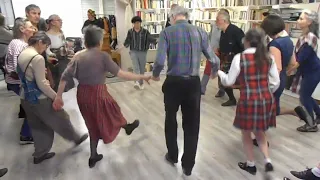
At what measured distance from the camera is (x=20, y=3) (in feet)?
25.6

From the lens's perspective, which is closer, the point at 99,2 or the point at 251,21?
the point at 251,21

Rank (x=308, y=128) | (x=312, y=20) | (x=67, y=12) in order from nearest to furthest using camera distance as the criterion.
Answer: (x=312, y=20) < (x=308, y=128) < (x=67, y=12)

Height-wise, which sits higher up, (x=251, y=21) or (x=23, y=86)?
(x=251, y=21)

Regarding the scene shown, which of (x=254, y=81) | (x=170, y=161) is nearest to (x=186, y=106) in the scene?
(x=254, y=81)

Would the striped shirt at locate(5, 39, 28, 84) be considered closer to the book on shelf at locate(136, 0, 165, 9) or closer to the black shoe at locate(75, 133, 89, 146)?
the black shoe at locate(75, 133, 89, 146)

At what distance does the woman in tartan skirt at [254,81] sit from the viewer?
228 cm

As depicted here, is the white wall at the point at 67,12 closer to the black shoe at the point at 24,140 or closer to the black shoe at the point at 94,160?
the black shoe at the point at 24,140

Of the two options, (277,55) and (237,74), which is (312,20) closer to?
(277,55)

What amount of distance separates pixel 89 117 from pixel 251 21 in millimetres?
4635

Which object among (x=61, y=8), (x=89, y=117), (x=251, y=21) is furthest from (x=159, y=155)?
(x=61, y=8)

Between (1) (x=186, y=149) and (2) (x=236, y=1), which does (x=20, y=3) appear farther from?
(1) (x=186, y=149)

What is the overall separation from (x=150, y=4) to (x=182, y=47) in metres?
4.84

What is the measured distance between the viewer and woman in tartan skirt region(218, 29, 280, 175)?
228 centimetres

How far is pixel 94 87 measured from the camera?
8.63 feet
